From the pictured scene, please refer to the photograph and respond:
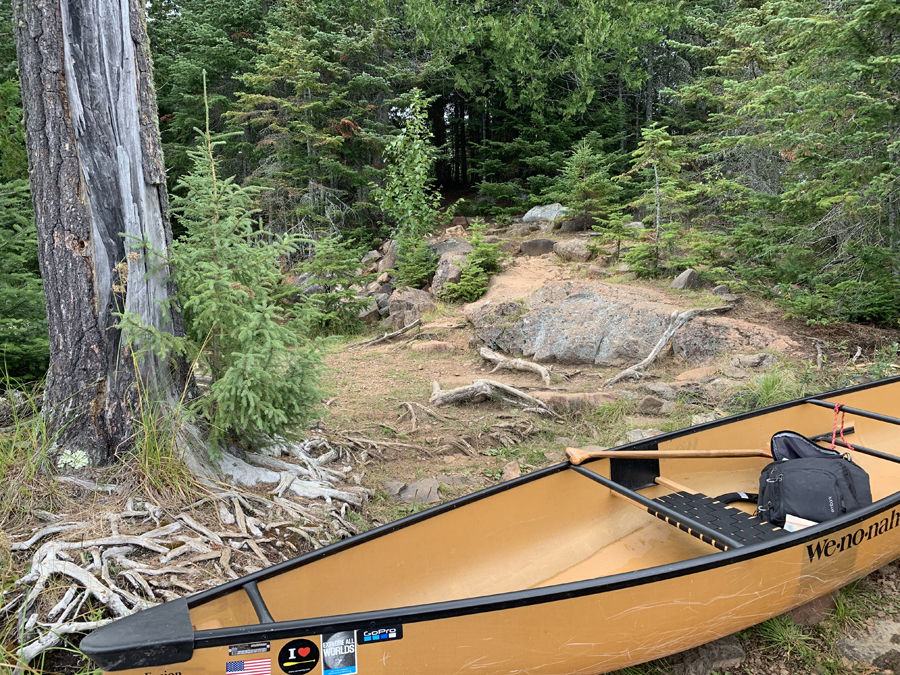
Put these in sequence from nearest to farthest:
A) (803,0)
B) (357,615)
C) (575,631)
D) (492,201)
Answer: (357,615)
(575,631)
(803,0)
(492,201)

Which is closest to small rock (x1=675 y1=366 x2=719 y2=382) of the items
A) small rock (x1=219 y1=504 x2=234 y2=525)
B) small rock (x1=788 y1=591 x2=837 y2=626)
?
small rock (x1=788 y1=591 x2=837 y2=626)

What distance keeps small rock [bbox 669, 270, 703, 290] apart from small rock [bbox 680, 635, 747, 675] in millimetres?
7199

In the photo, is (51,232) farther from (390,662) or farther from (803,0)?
(803,0)

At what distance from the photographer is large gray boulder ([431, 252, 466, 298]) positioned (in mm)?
10836

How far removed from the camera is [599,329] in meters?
7.99

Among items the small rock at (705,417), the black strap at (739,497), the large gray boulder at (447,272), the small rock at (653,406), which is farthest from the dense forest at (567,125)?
the black strap at (739,497)

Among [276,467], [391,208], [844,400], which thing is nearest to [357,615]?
[276,467]

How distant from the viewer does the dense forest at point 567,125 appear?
6.77 meters

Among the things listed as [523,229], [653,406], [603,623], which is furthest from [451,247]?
[603,623]

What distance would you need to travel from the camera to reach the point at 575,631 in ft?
7.28

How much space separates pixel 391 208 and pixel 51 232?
9.36 meters

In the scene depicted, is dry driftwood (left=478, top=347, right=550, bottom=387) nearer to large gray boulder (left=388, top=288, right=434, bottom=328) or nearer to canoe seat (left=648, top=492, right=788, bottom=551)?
large gray boulder (left=388, top=288, right=434, bottom=328)

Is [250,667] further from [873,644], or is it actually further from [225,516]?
[873,644]

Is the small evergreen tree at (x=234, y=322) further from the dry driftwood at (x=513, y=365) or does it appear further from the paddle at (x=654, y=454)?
the dry driftwood at (x=513, y=365)
